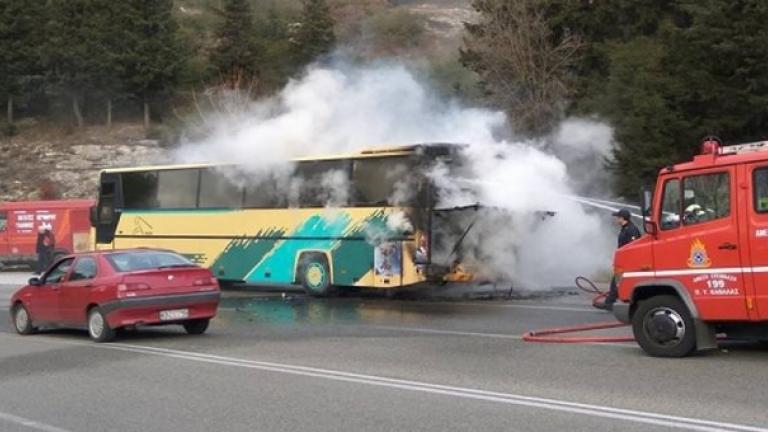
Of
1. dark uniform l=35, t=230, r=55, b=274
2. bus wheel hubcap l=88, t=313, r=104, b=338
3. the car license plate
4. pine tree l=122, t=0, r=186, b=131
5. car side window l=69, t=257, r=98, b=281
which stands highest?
pine tree l=122, t=0, r=186, b=131

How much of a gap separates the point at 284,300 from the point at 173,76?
152ft

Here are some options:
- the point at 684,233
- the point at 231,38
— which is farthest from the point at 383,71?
the point at 231,38

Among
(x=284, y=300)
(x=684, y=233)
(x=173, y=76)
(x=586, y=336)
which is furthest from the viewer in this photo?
(x=173, y=76)

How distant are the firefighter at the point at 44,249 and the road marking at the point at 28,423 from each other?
84.4ft

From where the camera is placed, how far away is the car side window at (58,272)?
48.7ft

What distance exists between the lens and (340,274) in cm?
2075

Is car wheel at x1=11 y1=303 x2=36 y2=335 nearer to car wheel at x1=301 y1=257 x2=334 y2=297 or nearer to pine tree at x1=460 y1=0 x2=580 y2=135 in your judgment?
car wheel at x1=301 y1=257 x2=334 y2=297

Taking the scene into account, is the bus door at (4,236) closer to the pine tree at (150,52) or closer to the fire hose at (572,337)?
the pine tree at (150,52)

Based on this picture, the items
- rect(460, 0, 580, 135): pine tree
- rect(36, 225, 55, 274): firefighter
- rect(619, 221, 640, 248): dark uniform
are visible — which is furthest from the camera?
rect(460, 0, 580, 135): pine tree

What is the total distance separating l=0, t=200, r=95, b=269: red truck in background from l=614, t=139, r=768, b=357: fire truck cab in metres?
29.2

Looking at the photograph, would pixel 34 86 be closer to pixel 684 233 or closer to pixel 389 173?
pixel 389 173

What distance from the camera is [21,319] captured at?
51.5 ft

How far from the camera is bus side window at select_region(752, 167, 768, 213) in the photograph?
386 inches

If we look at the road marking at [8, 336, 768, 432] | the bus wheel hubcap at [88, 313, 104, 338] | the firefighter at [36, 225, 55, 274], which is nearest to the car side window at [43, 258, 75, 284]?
the bus wheel hubcap at [88, 313, 104, 338]
